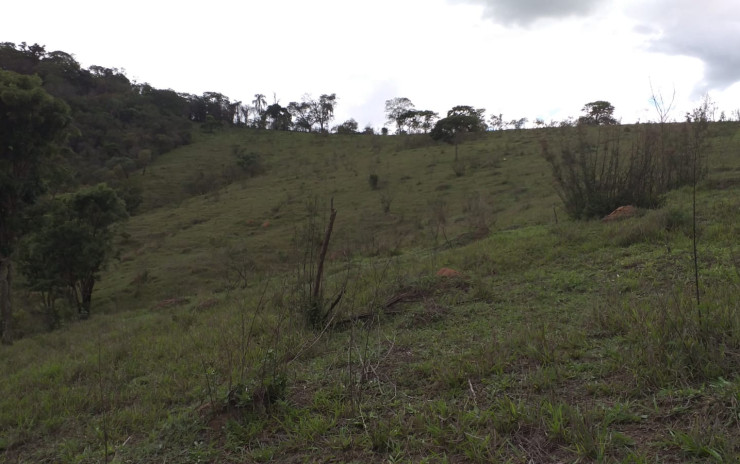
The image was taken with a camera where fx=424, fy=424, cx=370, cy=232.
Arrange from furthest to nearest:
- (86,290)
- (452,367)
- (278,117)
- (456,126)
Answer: (278,117)
(456,126)
(86,290)
(452,367)

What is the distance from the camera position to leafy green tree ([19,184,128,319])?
15.4 m

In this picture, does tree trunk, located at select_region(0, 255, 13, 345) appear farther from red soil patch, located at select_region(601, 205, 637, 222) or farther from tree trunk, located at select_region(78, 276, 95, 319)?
red soil patch, located at select_region(601, 205, 637, 222)

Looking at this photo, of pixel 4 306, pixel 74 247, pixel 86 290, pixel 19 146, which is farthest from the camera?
pixel 86 290

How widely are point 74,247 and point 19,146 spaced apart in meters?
5.52

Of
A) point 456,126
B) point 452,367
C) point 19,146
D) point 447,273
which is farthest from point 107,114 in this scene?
point 452,367

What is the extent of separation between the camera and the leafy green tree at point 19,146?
35.6 ft

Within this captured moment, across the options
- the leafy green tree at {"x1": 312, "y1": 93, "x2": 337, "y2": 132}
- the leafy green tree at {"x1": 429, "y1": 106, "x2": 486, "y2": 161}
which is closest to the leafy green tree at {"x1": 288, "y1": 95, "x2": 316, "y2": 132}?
the leafy green tree at {"x1": 312, "y1": 93, "x2": 337, "y2": 132}

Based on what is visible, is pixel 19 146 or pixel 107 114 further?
pixel 107 114

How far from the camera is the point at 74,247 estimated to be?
1564cm

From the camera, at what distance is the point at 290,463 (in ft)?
8.00

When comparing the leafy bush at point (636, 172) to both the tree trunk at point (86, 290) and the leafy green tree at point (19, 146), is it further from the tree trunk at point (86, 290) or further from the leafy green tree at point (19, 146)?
the tree trunk at point (86, 290)

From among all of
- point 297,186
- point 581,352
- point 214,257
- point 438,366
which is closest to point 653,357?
point 581,352

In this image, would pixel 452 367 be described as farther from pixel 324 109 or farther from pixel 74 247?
pixel 324 109

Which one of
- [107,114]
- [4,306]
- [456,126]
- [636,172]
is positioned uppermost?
[107,114]
